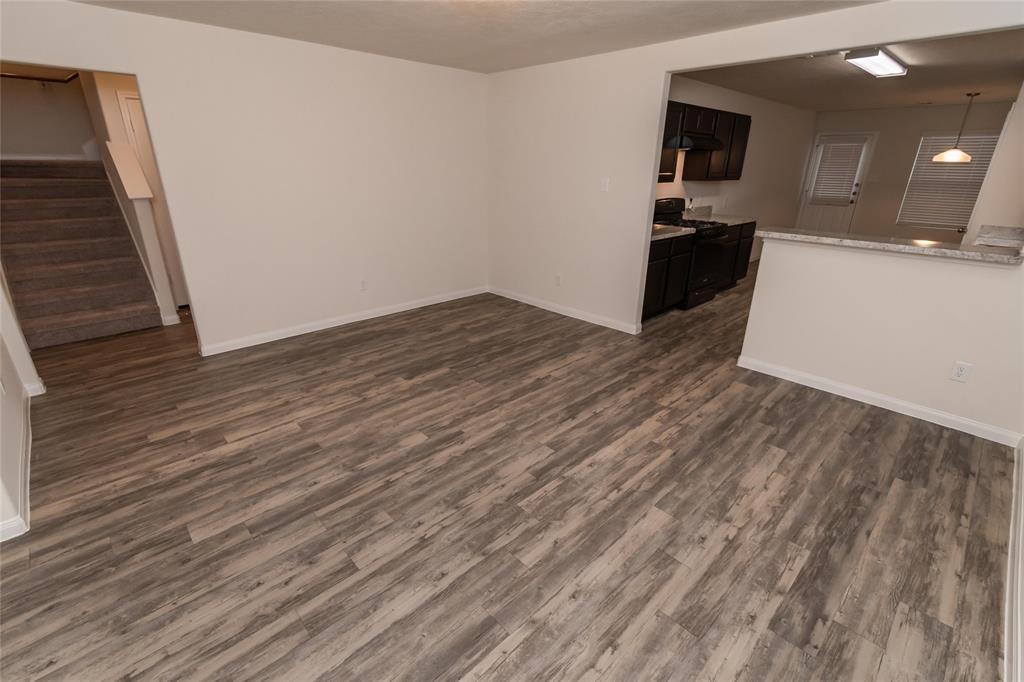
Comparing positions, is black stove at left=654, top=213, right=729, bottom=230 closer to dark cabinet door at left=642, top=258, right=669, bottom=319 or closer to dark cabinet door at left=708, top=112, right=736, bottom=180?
dark cabinet door at left=708, top=112, right=736, bottom=180

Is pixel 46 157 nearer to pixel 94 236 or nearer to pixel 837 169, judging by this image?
pixel 94 236

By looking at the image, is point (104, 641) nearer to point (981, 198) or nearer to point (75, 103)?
point (981, 198)

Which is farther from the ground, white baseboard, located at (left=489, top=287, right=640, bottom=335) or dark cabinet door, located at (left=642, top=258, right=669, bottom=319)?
dark cabinet door, located at (left=642, top=258, right=669, bottom=319)

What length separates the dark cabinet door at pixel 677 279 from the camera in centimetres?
491

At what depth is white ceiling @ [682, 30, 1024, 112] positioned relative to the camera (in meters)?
3.69

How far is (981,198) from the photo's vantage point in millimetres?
3350

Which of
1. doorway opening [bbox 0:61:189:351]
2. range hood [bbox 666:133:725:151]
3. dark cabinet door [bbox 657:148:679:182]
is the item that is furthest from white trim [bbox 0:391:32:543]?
dark cabinet door [bbox 657:148:679:182]

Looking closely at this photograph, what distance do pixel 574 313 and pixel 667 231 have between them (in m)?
1.30

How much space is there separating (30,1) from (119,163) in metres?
1.88

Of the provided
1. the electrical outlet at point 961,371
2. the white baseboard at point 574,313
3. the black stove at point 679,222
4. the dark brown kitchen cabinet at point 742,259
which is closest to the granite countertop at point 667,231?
the black stove at point 679,222

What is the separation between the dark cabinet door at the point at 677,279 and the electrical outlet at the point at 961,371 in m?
2.43

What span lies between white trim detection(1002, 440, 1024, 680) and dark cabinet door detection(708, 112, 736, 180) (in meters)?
4.53

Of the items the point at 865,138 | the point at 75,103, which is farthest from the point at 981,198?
the point at 75,103

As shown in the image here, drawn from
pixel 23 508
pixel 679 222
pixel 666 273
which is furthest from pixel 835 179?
pixel 23 508
